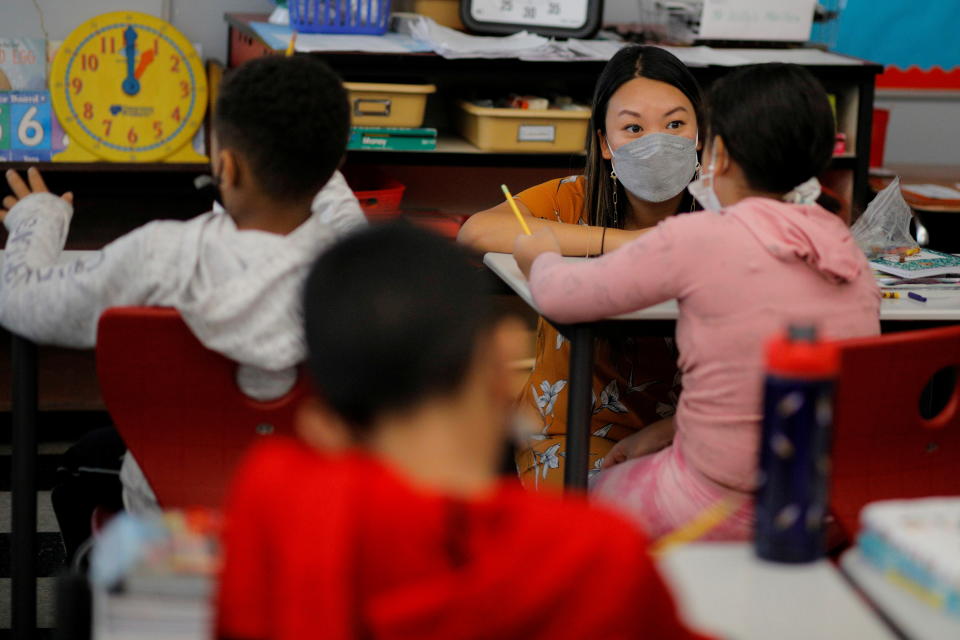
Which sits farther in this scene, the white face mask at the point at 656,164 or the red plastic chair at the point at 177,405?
the white face mask at the point at 656,164

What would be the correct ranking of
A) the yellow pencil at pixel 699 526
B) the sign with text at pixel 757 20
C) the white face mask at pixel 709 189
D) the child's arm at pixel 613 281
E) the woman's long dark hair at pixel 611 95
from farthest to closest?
the sign with text at pixel 757 20, the woman's long dark hair at pixel 611 95, the white face mask at pixel 709 189, the child's arm at pixel 613 281, the yellow pencil at pixel 699 526

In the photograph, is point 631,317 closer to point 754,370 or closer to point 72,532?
point 754,370

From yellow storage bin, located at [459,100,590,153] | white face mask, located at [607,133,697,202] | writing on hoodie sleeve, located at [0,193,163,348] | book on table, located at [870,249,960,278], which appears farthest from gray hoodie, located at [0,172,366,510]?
yellow storage bin, located at [459,100,590,153]

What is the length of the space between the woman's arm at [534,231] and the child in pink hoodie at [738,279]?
0.47 metres

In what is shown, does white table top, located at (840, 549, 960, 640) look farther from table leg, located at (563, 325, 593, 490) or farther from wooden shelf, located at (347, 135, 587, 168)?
wooden shelf, located at (347, 135, 587, 168)

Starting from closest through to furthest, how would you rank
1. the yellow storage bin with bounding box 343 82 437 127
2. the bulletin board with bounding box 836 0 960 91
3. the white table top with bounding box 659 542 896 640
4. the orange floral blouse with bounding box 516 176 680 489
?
the white table top with bounding box 659 542 896 640, the orange floral blouse with bounding box 516 176 680 489, the yellow storage bin with bounding box 343 82 437 127, the bulletin board with bounding box 836 0 960 91

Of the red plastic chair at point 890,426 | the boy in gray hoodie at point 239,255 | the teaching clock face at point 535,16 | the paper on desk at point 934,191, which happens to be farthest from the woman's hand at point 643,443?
the paper on desk at point 934,191

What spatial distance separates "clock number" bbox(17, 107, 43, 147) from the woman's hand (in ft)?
6.05

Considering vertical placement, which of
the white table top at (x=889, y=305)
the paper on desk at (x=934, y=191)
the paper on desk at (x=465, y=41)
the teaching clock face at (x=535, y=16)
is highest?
the teaching clock face at (x=535, y=16)

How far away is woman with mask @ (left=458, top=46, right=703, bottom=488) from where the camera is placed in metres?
2.11

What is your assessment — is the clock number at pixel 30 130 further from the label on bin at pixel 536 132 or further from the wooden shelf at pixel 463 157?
the label on bin at pixel 536 132

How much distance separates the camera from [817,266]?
1496 mm

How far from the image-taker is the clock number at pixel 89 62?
3045mm

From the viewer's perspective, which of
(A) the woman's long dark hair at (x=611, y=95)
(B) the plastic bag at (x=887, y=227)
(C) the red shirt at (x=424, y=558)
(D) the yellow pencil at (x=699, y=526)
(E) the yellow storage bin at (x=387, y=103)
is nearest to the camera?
(C) the red shirt at (x=424, y=558)
